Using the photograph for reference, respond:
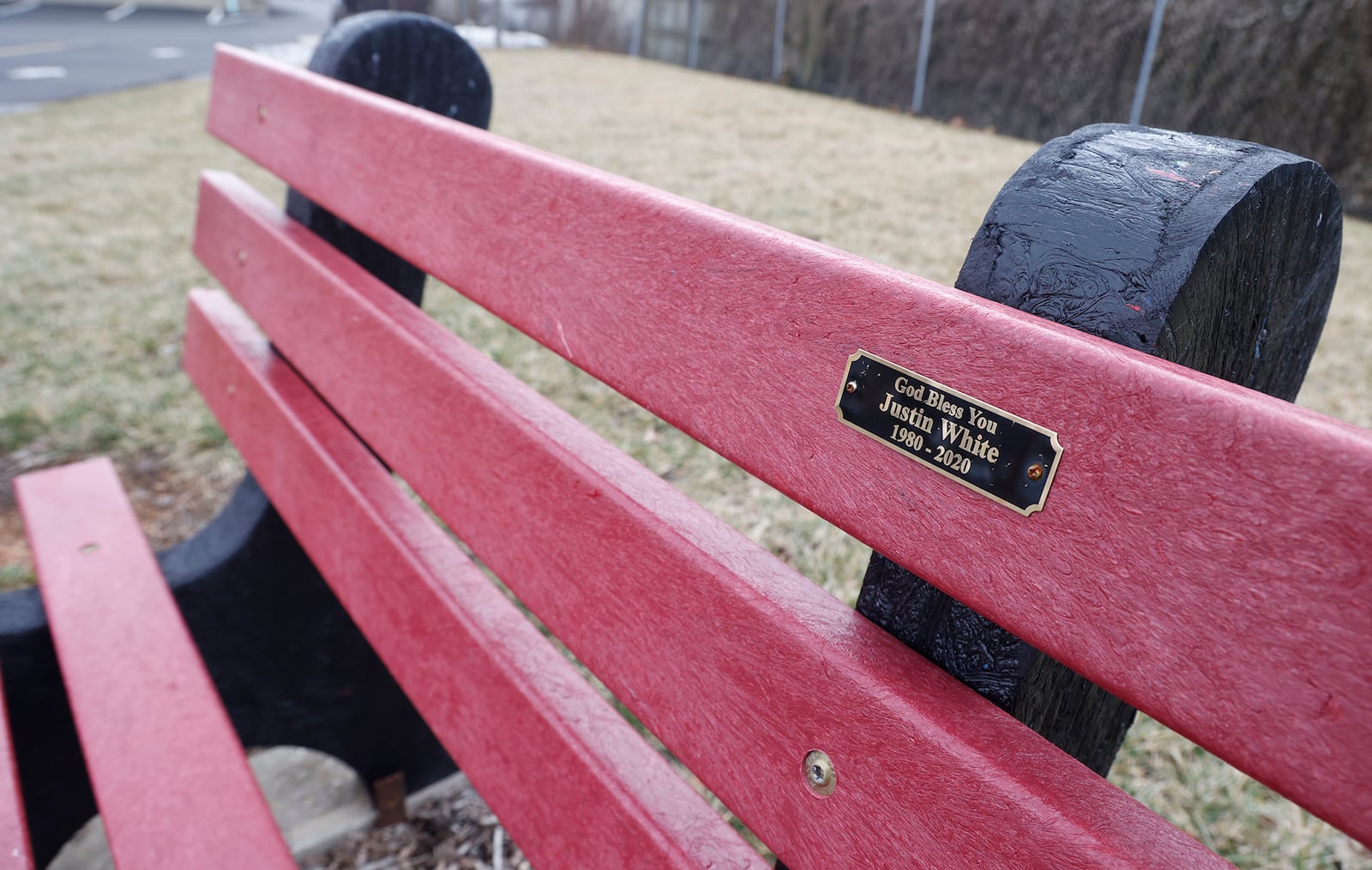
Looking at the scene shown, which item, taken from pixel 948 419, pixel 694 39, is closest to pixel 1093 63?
pixel 694 39

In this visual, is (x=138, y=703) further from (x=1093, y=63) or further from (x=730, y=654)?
(x=1093, y=63)

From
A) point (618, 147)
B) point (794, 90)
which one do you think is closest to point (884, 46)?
point (794, 90)

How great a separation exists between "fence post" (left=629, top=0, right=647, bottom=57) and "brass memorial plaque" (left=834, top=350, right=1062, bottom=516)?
14.9 m

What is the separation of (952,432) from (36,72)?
14.7 meters

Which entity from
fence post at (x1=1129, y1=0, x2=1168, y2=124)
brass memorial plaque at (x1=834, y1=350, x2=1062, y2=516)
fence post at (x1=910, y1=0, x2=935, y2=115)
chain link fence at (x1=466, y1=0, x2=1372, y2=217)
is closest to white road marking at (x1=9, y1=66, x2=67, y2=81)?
chain link fence at (x1=466, y1=0, x2=1372, y2=217)

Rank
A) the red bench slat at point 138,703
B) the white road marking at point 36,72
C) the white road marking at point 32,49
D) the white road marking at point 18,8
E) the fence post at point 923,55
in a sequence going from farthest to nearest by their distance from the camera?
the white road marking at point 18,8
the white road marking at point 32,49
the white road marking at point 36,72
the fence post at point 923,55
the red bench slat at point 138,703

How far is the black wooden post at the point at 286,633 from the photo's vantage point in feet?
4.44

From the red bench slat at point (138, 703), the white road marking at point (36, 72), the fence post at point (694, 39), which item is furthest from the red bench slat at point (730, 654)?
the white road marking at point (36, 72)

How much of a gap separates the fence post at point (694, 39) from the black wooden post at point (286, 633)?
12738 mm

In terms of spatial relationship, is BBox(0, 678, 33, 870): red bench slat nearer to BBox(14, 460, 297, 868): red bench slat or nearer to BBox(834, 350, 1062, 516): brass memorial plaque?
BBox(14, 460, 297, 868): red bench slat

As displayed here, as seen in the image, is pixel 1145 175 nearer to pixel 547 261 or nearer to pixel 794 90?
pixel 547 261

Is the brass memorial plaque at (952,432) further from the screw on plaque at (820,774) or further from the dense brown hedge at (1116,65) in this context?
the dense brown hedge at (1116,65)

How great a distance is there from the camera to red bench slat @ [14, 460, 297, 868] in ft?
3.31

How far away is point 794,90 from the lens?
1132 cm
